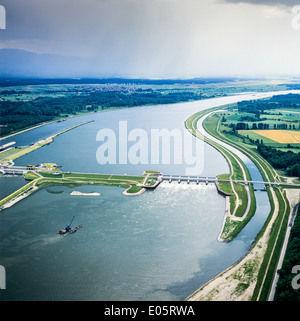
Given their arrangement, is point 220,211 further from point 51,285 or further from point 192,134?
point 192,134

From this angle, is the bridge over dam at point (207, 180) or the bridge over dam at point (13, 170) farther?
the bridge over dam at point (13, 170)

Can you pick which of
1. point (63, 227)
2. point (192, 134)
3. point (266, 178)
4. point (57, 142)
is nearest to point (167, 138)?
point (192, 134)

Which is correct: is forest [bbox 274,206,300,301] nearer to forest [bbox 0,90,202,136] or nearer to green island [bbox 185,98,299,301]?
green island [bbox 185,98,299,301]

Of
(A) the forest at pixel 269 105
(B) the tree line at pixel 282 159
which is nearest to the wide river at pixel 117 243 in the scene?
(B) the tree line at pixel 282 159

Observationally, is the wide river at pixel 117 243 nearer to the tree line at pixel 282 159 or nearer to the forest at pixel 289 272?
the forest at pixel 289 272

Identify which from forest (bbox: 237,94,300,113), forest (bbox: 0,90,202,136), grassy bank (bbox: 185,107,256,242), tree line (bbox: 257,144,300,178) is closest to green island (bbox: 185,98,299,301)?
grassy bank (bbox: 185,107,256,242)
